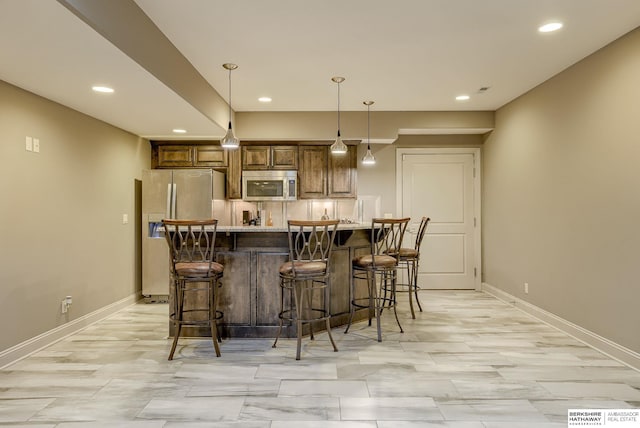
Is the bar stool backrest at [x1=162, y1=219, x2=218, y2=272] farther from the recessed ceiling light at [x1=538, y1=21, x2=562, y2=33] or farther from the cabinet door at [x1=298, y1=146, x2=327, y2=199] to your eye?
the recessed ceiling light at [x1=538, y1=21, x2=562, y2=33]

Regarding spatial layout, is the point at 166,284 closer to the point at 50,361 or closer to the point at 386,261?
A: the point at 50,361

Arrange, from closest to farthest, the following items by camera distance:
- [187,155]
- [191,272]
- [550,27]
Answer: [550,27]
[191,272]
[187,155]

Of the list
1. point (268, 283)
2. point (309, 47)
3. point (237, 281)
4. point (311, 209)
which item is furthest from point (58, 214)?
point (311, 209)

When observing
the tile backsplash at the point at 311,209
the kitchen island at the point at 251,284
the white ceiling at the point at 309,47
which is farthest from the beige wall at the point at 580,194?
the kitchen island at the point at 251,284

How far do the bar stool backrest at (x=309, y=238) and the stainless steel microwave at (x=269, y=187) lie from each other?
6.78 ft

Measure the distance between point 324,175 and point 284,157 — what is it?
64cm

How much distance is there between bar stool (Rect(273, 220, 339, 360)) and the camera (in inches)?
134

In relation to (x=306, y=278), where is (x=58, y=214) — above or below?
above

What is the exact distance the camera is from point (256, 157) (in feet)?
19.7

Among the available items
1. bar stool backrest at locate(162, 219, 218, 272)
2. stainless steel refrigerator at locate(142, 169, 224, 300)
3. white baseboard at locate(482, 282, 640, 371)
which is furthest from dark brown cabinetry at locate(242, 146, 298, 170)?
white baseboard at locate(482, 282, 640, 371)

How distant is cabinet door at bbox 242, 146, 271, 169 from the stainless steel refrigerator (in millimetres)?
685

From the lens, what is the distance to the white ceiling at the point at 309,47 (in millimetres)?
2727

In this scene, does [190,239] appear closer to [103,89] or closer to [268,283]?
[268,283]

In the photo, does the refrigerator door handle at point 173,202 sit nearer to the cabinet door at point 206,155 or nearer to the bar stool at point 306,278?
the cabinet door at point 206,155
